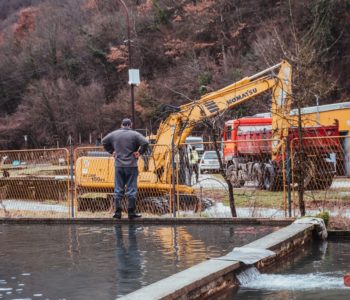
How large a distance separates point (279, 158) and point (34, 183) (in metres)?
6.80

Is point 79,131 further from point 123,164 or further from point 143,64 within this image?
point 123,164

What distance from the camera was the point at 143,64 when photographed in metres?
77.3

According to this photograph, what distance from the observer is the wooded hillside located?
176ft

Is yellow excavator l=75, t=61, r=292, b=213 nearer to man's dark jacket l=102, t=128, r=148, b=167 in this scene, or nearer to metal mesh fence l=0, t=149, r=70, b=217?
metal mesh fence l=0, t=149, r=70, b=217

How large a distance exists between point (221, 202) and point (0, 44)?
321ft

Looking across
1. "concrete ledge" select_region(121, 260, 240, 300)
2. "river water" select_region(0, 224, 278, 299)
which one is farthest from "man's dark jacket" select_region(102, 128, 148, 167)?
"concrete ledge" select_region(121, 260, 240, 300)

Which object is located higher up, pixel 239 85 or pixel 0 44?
pixel 0 44

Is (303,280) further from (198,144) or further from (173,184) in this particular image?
(198,144)

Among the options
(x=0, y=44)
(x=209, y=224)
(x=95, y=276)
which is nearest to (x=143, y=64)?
(x=0, y=44)

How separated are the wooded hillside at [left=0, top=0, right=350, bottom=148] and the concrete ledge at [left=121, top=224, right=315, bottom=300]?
2783 cm

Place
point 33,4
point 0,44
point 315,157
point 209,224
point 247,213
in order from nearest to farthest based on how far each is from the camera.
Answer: point 209,224, point 247,213, point 315,157, point 0,44, point 33,4

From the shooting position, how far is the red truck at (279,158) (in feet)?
48.0

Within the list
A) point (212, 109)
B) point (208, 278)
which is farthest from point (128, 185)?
point (212, 109)

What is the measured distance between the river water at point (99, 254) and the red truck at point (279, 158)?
2803mm
